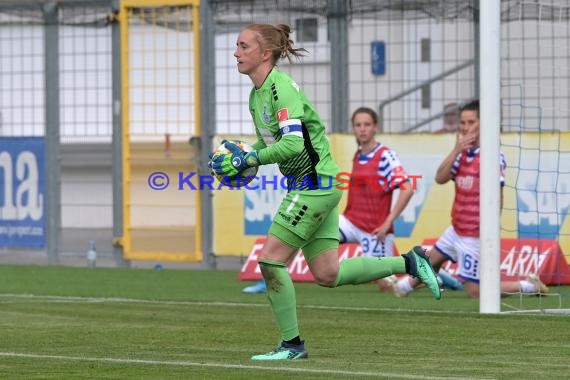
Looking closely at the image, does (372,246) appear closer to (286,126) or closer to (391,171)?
(391,171)

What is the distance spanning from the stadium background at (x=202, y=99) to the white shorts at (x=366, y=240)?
1975 mm

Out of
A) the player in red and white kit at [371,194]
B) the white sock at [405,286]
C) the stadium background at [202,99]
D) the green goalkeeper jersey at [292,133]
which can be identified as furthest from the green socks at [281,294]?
the stadium background at [202,99]

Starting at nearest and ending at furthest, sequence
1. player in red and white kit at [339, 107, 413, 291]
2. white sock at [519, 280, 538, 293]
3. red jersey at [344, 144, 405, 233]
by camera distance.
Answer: white sock at [519, 280, 538, 293], player in red and white kit at [339, 107, 413, 291], red jersey at [344, 144, 405, 233]

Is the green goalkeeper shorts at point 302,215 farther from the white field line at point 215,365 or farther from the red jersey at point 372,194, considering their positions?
the red jersey at point 372,194

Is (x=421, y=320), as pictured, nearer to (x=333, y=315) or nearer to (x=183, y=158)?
(x=333, y=315)

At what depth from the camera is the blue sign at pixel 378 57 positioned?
18750 millimetres

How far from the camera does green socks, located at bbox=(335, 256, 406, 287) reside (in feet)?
30.9

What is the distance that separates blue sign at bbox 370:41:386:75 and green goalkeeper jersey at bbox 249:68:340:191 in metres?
9.56

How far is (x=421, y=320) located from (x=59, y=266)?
9188 millimetres

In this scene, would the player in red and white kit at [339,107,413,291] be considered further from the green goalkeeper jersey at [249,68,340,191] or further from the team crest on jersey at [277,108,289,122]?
the team crest on jersey at [277,108,289,122]

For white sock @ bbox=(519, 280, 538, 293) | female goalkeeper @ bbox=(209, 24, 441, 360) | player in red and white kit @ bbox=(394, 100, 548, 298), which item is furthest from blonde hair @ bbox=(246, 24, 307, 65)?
white sock @ bbox=(519, 280, 538, 293)

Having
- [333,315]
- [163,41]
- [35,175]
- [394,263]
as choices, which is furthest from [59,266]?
[394,263]

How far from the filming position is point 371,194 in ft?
50.6

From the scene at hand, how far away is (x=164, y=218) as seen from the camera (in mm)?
20062
